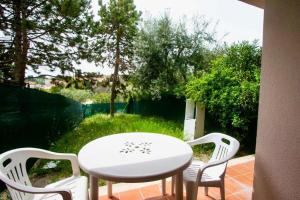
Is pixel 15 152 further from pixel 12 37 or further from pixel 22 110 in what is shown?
pixel 12 37

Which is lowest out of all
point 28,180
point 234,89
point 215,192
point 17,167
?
point 215,192

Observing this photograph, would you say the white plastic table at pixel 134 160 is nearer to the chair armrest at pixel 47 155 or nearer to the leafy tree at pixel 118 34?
the chair armrest at pixel 47 155

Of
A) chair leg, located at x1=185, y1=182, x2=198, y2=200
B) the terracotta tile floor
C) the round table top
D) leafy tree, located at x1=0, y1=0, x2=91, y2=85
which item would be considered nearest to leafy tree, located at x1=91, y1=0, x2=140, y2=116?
leafy tree, located at x1=0, y1=0, x2=91, y2=85

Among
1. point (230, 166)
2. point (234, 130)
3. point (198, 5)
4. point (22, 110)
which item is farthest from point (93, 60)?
point (230, 166)

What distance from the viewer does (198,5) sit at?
322 inches

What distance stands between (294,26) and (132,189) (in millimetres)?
2390

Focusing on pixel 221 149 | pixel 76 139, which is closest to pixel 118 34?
pixel 76 139

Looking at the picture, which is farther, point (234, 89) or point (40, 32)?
point (40, 32)

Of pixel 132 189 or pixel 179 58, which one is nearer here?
pixel 132 189

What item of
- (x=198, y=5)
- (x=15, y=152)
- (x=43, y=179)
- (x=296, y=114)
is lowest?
(x=43, y=179)

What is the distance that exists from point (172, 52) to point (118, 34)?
3.13m

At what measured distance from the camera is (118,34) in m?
10.2

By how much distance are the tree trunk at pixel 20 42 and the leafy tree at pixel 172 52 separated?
420 cm

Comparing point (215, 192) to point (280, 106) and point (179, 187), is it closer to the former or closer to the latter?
point (179, 187)
